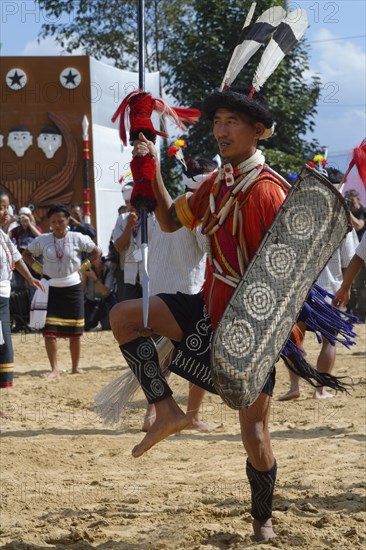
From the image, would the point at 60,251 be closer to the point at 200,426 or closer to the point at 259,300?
the point at 200,426

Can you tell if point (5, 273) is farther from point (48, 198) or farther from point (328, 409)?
point (48, 198)

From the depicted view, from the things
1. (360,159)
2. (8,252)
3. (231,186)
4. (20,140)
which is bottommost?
(8,252)

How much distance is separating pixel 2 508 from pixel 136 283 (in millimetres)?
4716

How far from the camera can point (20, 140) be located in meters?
14.4

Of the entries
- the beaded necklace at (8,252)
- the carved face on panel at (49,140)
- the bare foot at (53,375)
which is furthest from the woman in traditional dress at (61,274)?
the carved face on panel at (49,140)

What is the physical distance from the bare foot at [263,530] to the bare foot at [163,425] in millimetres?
635

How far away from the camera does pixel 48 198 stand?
47.4ft

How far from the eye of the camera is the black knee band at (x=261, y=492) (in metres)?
4.10

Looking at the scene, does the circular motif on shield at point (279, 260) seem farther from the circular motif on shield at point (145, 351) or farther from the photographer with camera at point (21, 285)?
the photographer with camera at point (21, 285)

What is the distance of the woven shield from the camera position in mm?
3631

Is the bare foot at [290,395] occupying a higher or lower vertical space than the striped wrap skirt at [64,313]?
lower

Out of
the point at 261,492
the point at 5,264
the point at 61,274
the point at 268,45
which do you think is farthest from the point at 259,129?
the point at 61,274

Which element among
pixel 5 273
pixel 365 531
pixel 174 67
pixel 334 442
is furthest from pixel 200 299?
pixel 174 67

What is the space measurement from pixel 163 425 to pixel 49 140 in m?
11.1
